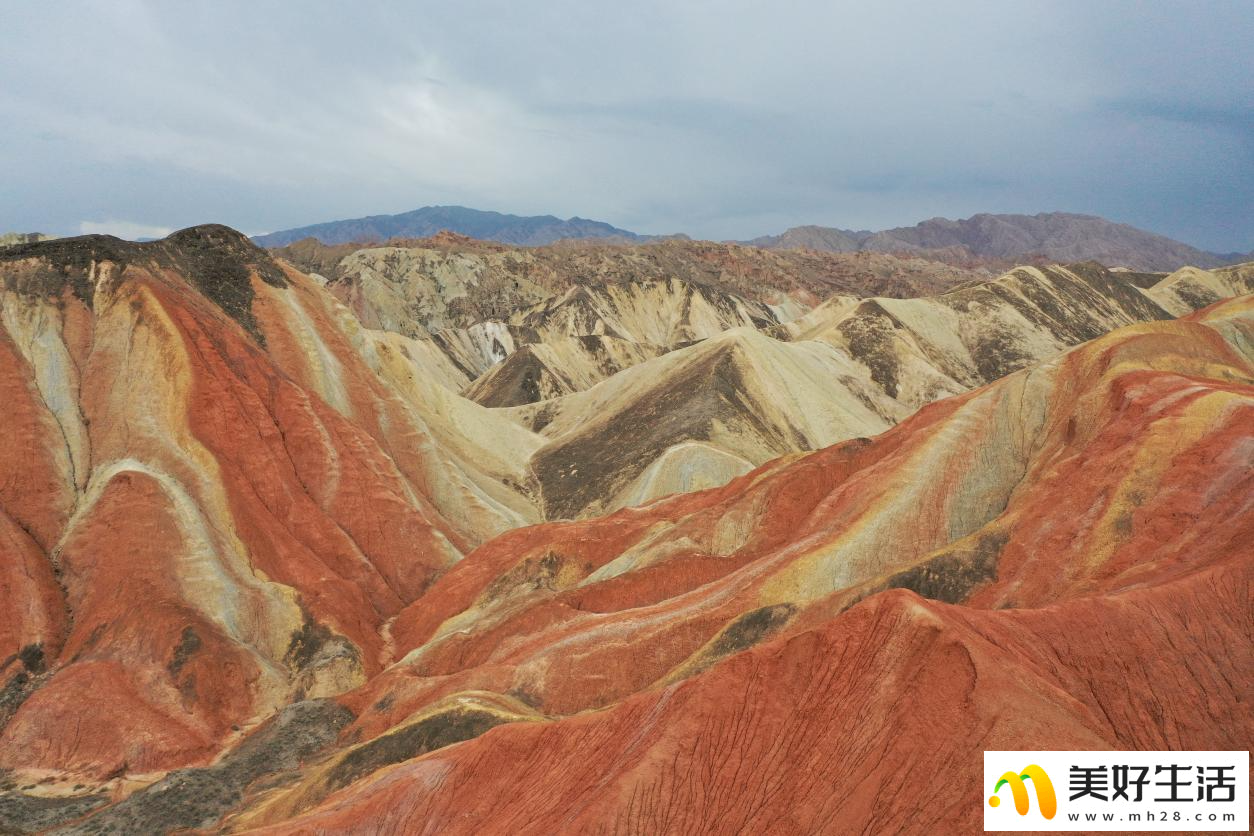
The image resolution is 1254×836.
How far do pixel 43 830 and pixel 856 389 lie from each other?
6580 centimetres

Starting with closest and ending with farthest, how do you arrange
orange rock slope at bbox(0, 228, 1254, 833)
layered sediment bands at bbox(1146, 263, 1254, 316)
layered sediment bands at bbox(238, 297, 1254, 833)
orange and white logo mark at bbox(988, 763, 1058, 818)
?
orange and white logo mark at bbox(988, 763, 1058, 818) → layered sediment bands at bbox(238, 297, 1254, 833) → orange rock slope at bbox(0, 228, 1254, 833) → layered sediment bands at bbox(1146, 263, 1254, 316)

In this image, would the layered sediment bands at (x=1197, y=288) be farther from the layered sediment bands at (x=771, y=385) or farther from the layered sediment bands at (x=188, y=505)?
the layered sediment bands at (x=188, y=505)

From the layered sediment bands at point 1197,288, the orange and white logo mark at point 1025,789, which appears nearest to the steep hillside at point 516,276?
the layered sediment bands at point 1197,288

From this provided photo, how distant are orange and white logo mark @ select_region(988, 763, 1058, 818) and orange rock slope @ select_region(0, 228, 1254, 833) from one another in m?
0.42

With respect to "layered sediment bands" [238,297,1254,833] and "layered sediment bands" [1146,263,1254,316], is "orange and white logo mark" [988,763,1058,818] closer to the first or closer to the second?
"layered sediment bands" [238,297,1254,833]

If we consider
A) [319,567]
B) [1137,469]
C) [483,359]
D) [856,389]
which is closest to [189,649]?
[319,567]

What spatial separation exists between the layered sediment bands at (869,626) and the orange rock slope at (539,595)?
3.2 inches

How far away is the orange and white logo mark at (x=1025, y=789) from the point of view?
12.7 meters

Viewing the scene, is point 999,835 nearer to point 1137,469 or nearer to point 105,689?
point 1137,469

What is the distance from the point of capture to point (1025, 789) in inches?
514

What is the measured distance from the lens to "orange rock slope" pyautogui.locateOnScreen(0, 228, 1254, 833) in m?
15.9

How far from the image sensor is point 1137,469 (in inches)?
1000

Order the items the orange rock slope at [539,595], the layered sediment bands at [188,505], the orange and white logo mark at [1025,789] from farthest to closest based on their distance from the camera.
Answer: the layered sediment bands at [188,505] < the orange rock slope at [539,595] < the orange and white logo mark at [1025,789]

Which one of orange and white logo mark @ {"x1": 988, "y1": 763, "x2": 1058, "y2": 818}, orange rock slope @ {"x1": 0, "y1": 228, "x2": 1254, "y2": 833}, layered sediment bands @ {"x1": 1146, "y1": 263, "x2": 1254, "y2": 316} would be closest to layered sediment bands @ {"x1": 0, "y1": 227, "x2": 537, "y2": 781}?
orange rock slope @ {"x1": 0, "y1": 228, "x2": 1254, "y2": 833}
